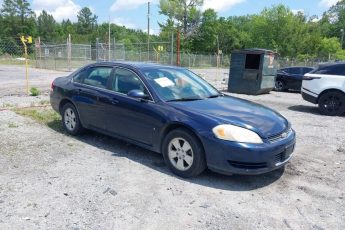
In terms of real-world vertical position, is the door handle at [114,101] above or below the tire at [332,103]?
above

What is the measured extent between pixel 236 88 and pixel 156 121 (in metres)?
11.5

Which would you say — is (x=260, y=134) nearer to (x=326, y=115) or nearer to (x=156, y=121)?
(x=156, y=121)

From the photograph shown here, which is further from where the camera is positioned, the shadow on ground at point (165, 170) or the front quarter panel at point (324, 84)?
the front quarter panel at point (324, 84)

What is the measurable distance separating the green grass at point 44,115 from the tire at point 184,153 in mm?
3097

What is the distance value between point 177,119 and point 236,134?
835 millimetres

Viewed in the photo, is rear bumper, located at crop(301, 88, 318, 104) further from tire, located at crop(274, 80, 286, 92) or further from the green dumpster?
tire, located at crop(274, 80, 286, 92)

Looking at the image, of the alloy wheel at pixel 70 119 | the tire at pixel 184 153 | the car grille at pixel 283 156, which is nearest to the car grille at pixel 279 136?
the car grille at pixel 283 156

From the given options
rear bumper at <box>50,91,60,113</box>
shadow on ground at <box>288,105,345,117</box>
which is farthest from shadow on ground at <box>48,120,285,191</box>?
shadow on ground at <box>288,105,345,117</box>

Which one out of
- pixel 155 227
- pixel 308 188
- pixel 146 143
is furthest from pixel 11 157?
pixel 308 188

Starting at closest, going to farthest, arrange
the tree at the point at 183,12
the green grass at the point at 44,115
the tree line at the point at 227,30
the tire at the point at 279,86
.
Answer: the green grass at the point at 44,115
the tire at the point at 279,86
the tree line at the point at 227,30
the tree at the point at 183,12

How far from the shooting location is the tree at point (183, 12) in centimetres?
7381

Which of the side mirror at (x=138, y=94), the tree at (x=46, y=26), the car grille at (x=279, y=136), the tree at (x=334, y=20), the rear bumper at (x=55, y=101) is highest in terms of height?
the tree at (x=334, y=20)

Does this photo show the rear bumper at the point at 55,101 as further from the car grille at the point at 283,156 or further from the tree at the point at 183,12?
the tree at the point at 183,12

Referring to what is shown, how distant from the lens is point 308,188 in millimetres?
4938
